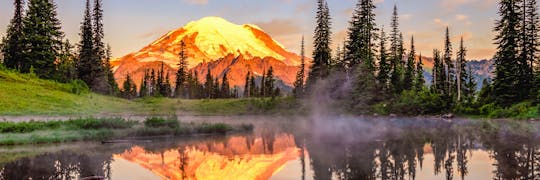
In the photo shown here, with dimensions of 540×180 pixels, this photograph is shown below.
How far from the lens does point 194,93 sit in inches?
4828

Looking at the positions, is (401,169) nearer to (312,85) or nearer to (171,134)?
(171,134)

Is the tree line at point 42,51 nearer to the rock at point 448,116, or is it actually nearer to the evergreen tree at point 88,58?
the evergreen tree at point 88,58

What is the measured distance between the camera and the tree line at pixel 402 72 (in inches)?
2040

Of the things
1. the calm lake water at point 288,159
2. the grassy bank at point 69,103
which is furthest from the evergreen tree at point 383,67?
the calm lake water at point 288,159

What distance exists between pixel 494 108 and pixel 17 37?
55783mm

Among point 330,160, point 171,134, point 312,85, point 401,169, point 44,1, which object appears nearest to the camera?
point 401,169

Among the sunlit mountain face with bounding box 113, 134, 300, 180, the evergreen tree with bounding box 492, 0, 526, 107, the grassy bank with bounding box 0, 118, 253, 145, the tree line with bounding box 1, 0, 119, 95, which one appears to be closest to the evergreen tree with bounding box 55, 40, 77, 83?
the tree line with bounding box 1, 0, 119, 95

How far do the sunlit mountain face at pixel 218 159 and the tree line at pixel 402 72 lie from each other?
34444 mm

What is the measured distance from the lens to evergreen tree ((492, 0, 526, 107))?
165ft

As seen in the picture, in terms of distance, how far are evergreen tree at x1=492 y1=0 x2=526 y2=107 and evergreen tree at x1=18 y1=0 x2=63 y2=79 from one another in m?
50.2

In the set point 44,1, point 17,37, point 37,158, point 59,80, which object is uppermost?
point 44,1

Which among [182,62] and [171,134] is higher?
[182,62]

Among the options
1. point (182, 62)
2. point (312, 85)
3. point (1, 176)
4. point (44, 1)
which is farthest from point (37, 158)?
point (182, 62)

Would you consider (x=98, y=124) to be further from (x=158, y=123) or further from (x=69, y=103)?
(x=69, y=103)
